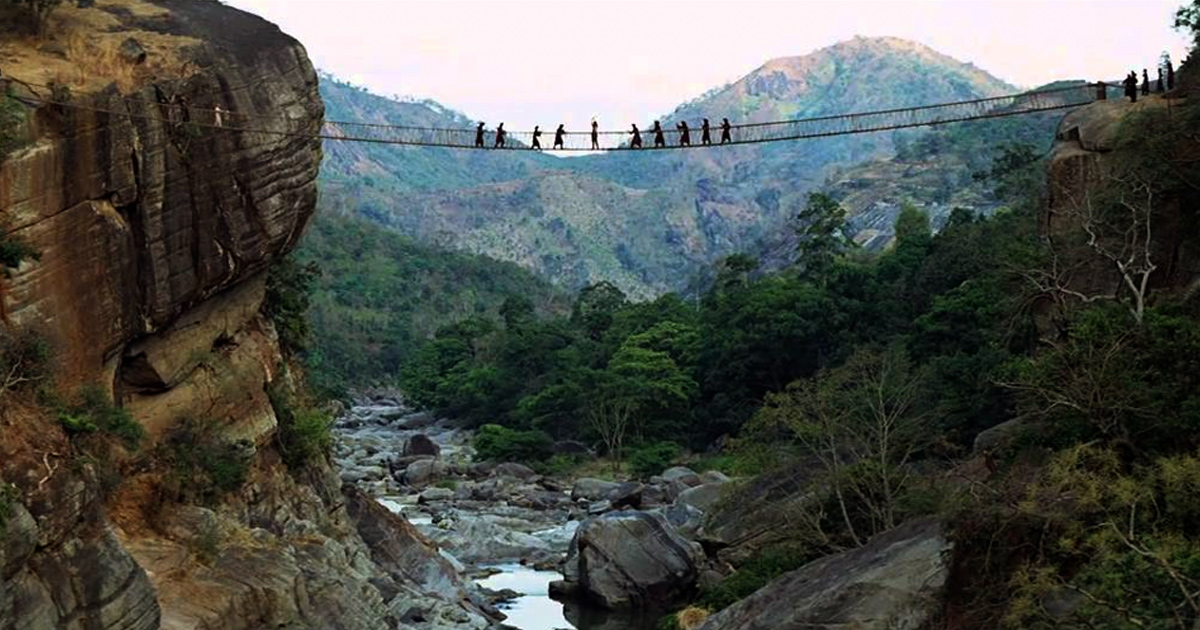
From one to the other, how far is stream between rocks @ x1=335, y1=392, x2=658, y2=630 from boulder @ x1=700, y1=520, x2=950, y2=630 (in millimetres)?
7181

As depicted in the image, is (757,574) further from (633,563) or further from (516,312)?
(516,312)

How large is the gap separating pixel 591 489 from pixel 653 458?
149 inches

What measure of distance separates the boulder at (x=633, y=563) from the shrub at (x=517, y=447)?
19470 millimetres

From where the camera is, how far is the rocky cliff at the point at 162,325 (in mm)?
16781

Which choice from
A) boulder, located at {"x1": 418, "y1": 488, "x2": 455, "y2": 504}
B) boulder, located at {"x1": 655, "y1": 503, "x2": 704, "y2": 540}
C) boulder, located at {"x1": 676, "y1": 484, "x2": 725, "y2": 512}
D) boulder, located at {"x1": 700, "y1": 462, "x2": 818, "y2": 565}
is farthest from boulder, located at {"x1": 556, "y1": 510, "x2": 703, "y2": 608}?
boulder, located at {"x1": 418, "y1": 488, "x2": 455, "y2": 504}

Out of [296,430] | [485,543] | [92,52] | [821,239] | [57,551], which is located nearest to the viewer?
[57,551]

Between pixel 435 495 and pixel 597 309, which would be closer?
pixel 435 495

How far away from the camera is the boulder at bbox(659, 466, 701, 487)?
129ft

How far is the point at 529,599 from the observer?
95.2 feet

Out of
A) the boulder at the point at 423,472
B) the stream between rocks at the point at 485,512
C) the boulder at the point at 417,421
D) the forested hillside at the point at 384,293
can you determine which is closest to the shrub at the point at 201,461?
the stream between rocks at the point at 485,512

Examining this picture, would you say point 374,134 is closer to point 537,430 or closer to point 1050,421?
point 537,430

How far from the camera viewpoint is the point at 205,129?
2183 centimetres

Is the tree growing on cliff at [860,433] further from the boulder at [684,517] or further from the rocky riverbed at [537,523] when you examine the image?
the boulder at [684,517]

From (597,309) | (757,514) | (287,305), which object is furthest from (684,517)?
(597,309)
